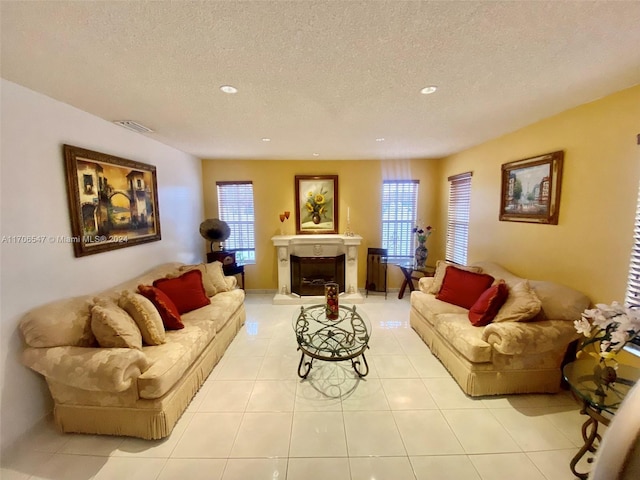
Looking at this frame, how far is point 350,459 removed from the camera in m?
1.70

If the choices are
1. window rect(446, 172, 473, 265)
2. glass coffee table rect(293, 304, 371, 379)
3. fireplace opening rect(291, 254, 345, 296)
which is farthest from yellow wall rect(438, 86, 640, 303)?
fireplace opening rect(291, 254, 345, 296)

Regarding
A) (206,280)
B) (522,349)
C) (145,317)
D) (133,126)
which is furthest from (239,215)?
(522,349)

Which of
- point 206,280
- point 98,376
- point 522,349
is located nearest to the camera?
point 98,376

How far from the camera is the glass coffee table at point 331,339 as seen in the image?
7.71 ft

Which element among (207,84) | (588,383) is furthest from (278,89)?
(588,383)

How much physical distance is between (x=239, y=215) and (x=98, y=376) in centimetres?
344

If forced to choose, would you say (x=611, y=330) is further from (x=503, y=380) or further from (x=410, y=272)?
(x=410, y=272)

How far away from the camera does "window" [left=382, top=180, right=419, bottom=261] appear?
4852 mm

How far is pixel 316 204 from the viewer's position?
4.81 metres

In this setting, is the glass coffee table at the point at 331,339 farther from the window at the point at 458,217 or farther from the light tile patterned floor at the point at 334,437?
the window at the point at 458,217

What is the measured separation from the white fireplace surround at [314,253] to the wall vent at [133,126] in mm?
2329

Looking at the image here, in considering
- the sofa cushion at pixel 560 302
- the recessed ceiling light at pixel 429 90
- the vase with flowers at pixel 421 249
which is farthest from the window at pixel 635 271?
the vase with flowers at pixel 421 249

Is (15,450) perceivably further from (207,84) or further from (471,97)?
(471,97)

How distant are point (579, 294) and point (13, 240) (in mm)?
4324
